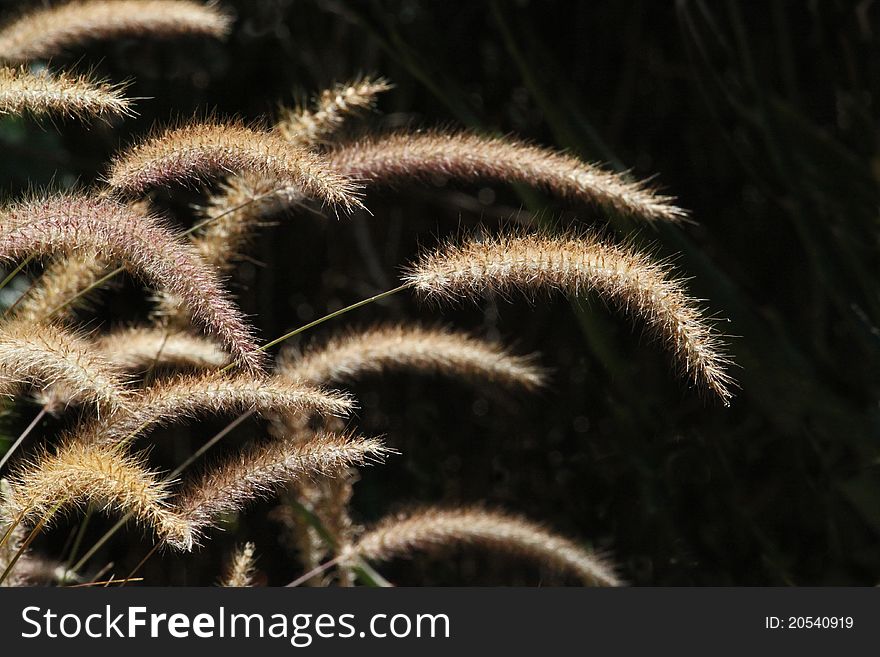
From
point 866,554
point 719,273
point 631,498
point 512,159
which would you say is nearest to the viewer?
point 512,159

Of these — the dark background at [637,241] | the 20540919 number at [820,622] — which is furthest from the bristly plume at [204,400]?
the 20540919 number at [820,622]

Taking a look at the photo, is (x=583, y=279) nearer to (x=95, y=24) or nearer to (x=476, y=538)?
(x=476, y=538)

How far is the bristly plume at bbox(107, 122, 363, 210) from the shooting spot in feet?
2.02

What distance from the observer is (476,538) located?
0.98m

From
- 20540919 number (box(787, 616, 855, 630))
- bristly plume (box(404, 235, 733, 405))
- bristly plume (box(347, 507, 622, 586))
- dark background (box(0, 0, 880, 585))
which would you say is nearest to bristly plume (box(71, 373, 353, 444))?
bristly plume (box(404, 235, 733, 405))

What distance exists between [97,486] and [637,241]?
2.13 feet

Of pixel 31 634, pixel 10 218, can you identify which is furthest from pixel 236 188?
pixel 31 634

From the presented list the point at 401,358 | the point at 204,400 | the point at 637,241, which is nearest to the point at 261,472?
the point at 204,400

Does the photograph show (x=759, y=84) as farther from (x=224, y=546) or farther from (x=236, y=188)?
(x=224, y=546)

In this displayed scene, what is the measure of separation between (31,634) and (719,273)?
878mm

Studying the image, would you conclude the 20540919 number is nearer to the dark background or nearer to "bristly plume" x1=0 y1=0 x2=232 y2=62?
the dark background

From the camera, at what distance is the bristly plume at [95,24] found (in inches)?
35.1

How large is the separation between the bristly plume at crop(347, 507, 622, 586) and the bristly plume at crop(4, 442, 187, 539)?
1.20 ft

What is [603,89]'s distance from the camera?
4.75 ft
